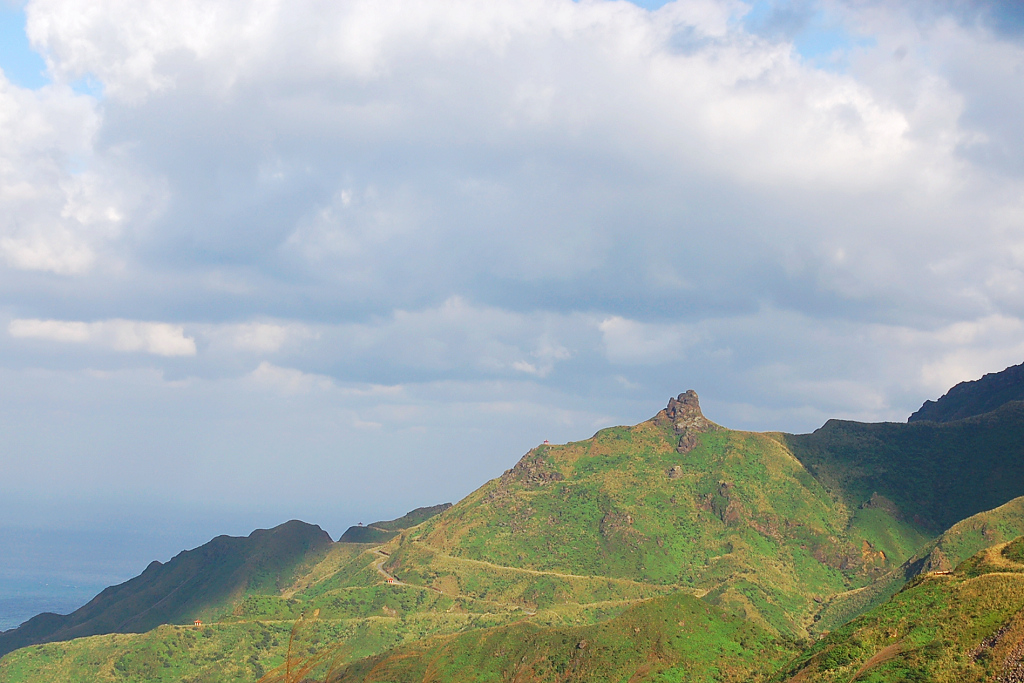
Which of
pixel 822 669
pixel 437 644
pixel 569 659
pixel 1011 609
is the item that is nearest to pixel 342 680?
pixel 437 644

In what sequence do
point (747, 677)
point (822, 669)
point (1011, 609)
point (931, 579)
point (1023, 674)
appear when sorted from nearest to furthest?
1. point (1023, 674)
2. point (1011, 609)
3. point (822, 669)
4. point (931, 579)
5. point (747, 677)

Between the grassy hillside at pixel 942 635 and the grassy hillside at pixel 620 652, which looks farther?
the grassy hillside at pixel 620 652

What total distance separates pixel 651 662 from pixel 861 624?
139ft

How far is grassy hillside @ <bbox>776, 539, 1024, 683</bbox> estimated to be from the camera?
3580 inches

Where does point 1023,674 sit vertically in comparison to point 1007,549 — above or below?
below

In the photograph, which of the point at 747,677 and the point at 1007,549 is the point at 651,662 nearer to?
the point at 747,677

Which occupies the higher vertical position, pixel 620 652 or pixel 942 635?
pixel 942 635

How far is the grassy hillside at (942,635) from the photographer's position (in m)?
90.9

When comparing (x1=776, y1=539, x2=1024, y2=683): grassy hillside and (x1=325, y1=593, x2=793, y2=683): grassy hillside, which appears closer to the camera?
(x1=776, y1=539, x2=1024, y2=683): grassy hillside

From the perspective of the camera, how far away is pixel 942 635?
103 m

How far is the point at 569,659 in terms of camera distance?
534 ft

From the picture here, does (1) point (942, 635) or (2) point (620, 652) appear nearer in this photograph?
(1) point (942, 635)

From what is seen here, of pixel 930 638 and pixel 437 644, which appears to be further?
pixel 437 644

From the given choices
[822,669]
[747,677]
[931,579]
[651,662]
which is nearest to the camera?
[822,669]
